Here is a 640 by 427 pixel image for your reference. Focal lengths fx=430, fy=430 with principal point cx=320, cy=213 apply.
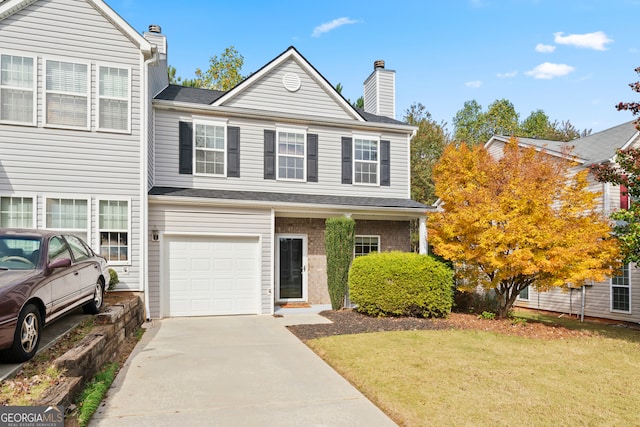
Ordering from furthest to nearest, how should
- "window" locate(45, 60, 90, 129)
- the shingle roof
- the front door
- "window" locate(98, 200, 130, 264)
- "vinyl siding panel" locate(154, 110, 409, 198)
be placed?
the front door → "vinyl siding panel" locate(154, 110, 409, 198) → the shingle roof → "window" locate(98, 200, 130, 264) → "window" locate(45, 60, 90, 129)

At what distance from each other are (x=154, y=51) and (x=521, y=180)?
959 cm

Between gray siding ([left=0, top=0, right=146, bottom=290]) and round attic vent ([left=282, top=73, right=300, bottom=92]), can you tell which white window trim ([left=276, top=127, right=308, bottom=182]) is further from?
gray siding ([left=0, top=0, right=146, bottom=290])

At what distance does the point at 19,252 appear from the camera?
5809mm

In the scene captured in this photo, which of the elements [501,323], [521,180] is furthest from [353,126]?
[501,323]

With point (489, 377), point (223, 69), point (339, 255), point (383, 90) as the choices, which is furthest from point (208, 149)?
point (223, 69)

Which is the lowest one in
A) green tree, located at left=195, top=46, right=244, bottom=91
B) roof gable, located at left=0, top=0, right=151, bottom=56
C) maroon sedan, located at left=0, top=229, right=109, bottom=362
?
maroon sedan, located at left=0, top=229, right=109, bottom=362

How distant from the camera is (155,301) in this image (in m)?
11.0

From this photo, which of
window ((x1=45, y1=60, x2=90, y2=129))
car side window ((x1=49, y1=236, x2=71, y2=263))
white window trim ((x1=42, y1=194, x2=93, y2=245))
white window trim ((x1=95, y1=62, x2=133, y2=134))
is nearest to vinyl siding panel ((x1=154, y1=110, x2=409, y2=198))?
white window trim ((x1=95, y1=62, x2=133, y2=134))

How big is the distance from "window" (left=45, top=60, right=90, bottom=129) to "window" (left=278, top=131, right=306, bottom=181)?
17.7ft

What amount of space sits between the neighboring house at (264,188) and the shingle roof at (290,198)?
0.12ft

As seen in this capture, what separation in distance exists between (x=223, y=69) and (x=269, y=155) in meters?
21.1

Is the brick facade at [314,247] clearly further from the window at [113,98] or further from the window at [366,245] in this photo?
the window at [113,98]

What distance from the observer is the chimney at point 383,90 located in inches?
640

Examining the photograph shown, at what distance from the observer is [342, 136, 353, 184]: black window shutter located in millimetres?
14047
